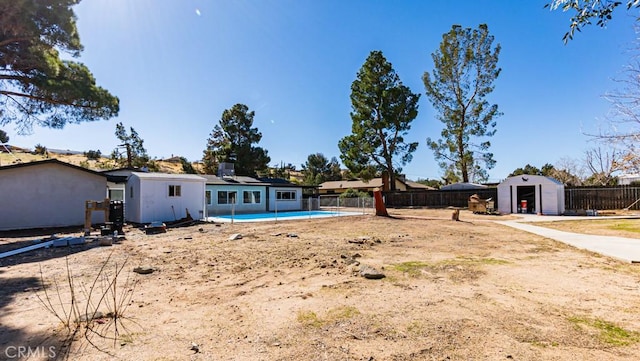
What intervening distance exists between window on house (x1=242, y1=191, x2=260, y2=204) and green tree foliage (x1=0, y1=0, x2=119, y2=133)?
13.2m

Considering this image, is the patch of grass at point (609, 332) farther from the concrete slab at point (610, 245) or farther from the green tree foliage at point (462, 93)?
the green tree foliage at point (462, 93)

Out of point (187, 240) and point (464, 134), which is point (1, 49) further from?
point (464, 134)

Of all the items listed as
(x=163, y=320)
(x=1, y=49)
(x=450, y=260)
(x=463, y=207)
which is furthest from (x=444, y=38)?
(x=163, y=320)

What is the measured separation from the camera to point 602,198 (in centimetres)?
2266

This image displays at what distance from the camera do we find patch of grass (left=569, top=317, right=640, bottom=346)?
3.21 metres

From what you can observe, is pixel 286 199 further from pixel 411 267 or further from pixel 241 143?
pixel 411 267

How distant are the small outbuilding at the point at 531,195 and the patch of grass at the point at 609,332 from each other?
71.6 ft

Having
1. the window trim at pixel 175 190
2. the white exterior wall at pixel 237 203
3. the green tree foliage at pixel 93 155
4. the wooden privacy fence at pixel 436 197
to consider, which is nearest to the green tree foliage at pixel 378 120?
the wooden privacy fence at pixel 436 197

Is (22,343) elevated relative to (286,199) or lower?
lower

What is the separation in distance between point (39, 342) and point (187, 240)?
7.84m

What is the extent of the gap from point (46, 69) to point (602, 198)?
112ft

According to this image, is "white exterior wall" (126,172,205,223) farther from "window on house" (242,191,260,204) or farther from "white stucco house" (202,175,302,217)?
"window on house" (242,191,260,204)

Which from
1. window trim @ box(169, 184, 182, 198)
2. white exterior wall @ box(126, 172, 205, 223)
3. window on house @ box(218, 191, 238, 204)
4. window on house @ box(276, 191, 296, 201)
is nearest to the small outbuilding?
window on house @ box(276, 191, 296, 201)

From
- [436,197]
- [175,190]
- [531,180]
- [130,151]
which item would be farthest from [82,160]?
[531,180]
